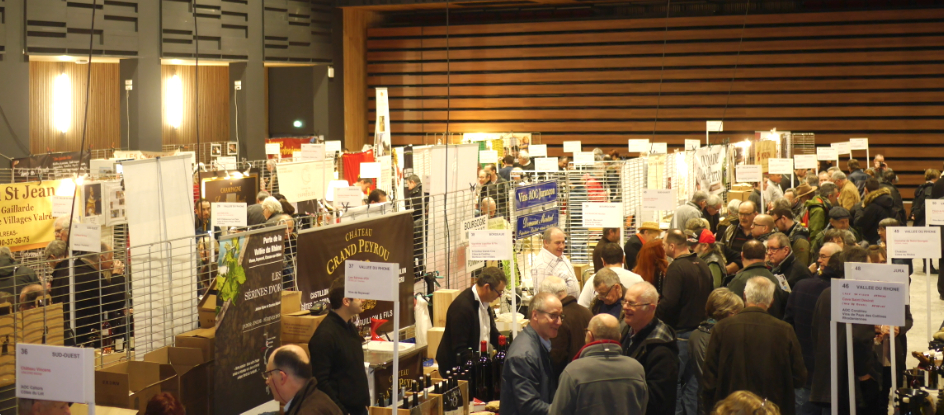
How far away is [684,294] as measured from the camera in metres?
5.53

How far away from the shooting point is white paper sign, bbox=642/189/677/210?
7711 mm

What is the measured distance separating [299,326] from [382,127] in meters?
9.91

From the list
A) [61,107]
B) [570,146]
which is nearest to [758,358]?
[570,146]

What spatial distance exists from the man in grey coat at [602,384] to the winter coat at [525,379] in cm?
25

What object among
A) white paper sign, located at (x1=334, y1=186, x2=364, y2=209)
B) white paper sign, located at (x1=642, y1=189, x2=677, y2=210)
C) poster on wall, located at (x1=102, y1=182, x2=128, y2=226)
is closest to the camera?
poster on wall, located at (x1=102, y1=182, x2=128, y2=226)

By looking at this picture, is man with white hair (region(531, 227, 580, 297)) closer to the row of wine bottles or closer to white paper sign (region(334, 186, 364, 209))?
the row of wine bottles

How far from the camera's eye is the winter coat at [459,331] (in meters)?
4.80

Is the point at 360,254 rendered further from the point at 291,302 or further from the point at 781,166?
the point at 781,166

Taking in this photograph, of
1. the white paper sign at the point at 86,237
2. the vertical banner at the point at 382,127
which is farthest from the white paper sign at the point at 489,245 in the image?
the vertical banner at the point at 382,127

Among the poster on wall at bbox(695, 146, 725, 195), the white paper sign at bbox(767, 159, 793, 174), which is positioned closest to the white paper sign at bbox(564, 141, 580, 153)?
the poster on wall at bbox(695, 146, 725, 195)

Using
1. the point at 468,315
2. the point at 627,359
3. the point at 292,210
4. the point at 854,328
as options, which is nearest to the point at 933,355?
the point at 854,328

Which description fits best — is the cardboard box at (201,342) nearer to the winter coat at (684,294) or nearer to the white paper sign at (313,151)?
the winter coat at (684,294)

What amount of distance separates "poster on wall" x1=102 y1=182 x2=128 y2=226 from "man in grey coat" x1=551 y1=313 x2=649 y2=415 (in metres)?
5.48

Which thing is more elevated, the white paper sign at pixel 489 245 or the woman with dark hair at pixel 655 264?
the white paper sign at pixel 489 245
